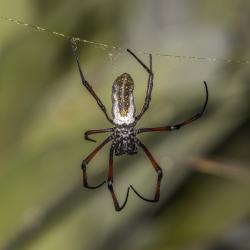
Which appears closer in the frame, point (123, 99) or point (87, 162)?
point (123, 99)

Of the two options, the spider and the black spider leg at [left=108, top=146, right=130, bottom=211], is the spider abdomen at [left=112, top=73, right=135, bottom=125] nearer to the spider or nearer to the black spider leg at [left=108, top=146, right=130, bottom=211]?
the spider

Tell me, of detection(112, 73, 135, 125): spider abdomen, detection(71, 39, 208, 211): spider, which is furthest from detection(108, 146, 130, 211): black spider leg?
detection(112, 73, 135, 125): spider abdomen

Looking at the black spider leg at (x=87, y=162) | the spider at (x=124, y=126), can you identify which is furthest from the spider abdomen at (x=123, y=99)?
the black spider leg at (x=87, y=162)

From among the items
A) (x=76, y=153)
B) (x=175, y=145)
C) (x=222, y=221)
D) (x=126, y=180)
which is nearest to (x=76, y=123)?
(x=76, y=153)

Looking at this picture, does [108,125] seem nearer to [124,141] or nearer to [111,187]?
[124,141]

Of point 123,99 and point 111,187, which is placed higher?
point 123,99

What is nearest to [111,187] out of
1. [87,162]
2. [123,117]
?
[87,162]

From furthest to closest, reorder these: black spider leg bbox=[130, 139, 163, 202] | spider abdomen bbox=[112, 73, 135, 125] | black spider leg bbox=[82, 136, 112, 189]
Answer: black spider leg bbox=[130, 139, 163, 202], black spider leg bbox=[82, 136, 112, 189], spider abdomen bbox=[112, 73, 135, 125]

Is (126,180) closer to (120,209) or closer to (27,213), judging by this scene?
(120,209)
